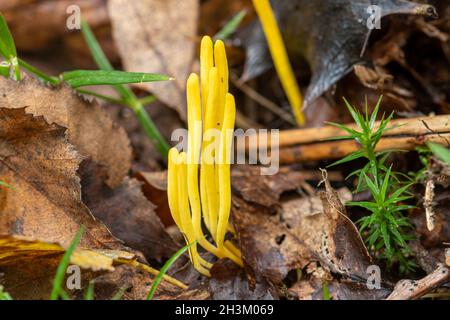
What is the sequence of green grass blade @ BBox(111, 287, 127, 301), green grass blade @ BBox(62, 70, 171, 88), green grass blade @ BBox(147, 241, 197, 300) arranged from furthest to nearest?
green grass blade @ BBox(62, 70, 171, 88), green grass blade @ BBox(111, 287, 127, 301), green grass blade @ BBox(147, 241, 197, 300)

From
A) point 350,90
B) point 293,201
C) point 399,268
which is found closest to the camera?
point 399,268

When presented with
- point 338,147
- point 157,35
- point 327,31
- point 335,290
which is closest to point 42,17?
point 157,35

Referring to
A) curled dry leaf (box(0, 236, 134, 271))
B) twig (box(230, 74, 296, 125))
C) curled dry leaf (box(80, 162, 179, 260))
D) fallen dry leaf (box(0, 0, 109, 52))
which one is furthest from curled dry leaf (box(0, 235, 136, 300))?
fallen dry leaf (box(0, 0, 109, 52))

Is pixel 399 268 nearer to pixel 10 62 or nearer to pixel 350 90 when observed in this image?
pixel 350 90

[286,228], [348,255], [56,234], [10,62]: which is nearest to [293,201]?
[286,228]

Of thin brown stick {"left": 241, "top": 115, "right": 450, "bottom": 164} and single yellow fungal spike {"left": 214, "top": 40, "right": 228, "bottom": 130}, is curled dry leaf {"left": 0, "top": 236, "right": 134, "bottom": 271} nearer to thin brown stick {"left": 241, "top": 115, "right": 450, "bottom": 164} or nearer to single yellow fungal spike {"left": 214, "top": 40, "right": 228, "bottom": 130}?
single yellow fungal spike {"left": 214, "top": 40, "right": 228, "bottom": 130}

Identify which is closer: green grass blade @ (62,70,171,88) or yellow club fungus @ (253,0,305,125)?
green grass blade @ (62,70,171,88)

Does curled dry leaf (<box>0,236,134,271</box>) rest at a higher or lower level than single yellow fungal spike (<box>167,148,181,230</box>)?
lower
